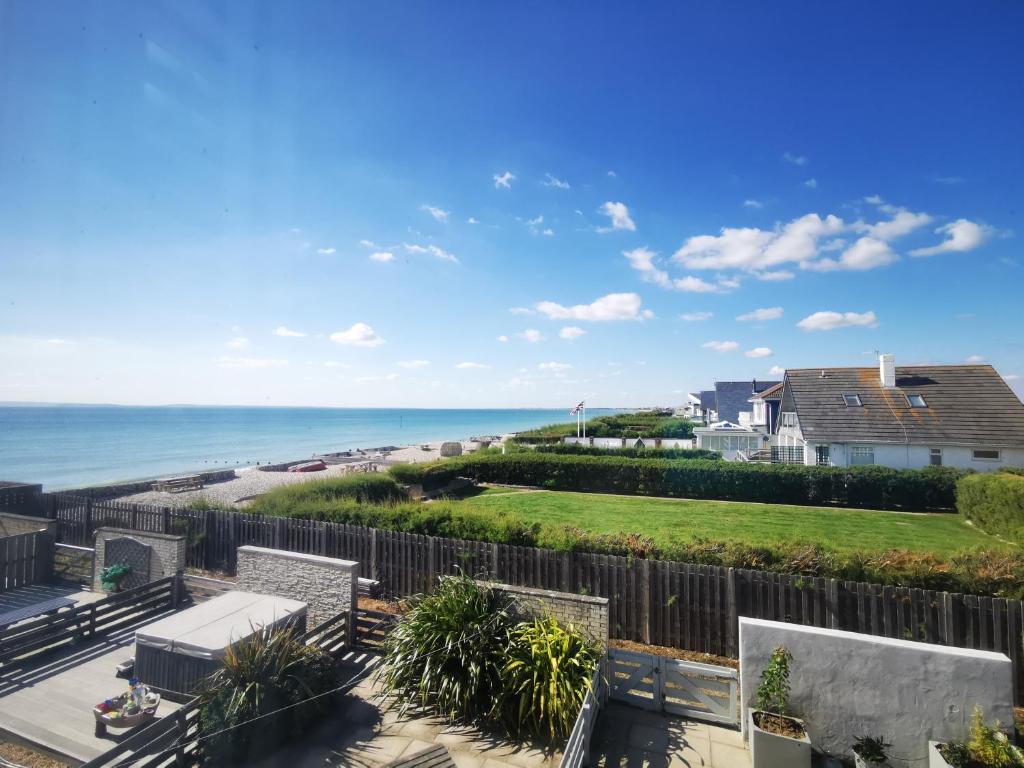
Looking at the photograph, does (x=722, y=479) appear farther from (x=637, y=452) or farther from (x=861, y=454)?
(x=861, y=454)

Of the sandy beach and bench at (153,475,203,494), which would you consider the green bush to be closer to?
the sandy beach

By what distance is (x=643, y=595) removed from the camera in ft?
27.7

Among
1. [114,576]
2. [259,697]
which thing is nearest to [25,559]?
[114,576]

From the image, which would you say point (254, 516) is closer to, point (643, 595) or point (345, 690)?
point (345, 690)

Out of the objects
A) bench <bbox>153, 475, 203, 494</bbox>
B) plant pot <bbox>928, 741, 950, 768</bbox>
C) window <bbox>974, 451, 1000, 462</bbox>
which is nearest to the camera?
plant pot <bbox>928, 741, 950, 768</bbox>

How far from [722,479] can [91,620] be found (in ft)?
71.4

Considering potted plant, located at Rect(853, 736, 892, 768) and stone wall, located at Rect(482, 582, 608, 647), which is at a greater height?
stone wall, located at Rect(482, 582, 608, 647)

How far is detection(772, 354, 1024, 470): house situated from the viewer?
73.0 feet

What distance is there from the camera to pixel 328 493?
47.5ft

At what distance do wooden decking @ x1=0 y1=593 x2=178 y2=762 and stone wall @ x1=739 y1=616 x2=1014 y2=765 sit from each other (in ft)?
25.4

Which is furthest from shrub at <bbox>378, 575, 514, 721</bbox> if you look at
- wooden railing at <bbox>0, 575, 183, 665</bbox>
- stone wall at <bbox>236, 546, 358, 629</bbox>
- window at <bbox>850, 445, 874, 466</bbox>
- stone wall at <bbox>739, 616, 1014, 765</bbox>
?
window at <bbox>850, 445, 874, 466</bbox>

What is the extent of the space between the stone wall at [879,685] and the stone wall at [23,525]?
547 inches

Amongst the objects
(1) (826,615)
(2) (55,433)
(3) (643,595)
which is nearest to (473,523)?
(3) (643,595)

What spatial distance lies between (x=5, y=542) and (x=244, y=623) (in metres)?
7.52
